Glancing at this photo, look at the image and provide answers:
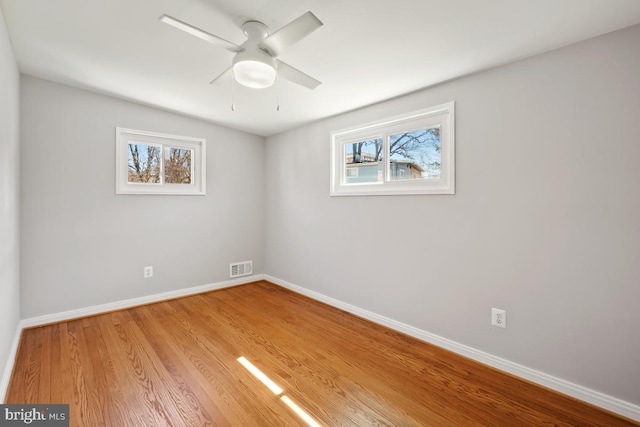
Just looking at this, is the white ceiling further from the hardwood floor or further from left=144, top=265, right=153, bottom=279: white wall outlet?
the hardwood floor

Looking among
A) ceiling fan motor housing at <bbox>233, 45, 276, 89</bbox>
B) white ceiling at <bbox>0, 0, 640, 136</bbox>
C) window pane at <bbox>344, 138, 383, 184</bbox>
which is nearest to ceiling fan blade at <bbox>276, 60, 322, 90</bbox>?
ceiling fan motor housing at <bbox>233, 45, 276, 89</bbox>

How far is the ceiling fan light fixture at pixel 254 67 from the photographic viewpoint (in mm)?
1661

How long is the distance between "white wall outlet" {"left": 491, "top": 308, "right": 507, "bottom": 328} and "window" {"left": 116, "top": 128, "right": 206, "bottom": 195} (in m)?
3.47

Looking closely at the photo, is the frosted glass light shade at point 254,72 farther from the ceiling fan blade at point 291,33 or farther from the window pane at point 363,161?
the window pane at point 363,161

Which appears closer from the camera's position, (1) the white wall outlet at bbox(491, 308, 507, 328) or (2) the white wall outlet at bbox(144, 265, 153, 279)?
(1) the white wall outlet at bbox(491, 308, 507, 328)

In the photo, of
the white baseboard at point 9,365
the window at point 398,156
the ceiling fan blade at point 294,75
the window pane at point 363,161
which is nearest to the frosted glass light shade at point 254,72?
the ceiling fan blade at point 294,75

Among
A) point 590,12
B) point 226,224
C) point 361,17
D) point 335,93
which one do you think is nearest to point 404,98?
point 335,93

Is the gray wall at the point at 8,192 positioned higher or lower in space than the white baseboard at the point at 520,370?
higher

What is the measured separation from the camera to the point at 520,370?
1.99m

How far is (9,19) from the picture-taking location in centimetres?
188

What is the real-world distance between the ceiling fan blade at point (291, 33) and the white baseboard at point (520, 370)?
246 centimetres

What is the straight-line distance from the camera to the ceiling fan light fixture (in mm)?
1661

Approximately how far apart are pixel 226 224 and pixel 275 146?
4.41 feet

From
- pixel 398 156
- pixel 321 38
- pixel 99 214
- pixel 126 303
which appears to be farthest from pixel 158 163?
pixel 398 156
